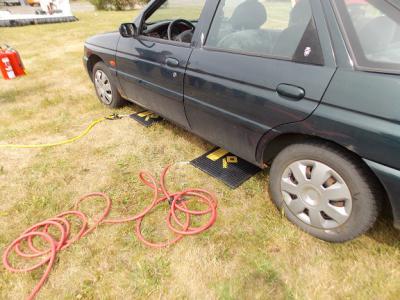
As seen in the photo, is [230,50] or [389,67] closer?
[389,67]

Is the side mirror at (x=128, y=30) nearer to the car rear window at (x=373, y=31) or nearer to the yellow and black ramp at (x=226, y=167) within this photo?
the yellow and black ramp at (x=226, y=167)

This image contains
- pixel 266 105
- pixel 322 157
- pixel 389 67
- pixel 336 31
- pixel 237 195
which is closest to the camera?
pixel 389 67

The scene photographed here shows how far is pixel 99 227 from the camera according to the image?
226 centimetres

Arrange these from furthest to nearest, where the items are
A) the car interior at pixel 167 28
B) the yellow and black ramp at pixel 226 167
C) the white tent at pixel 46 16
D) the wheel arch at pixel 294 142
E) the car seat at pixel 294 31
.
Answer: the white tent at pixel 46 16, the car interior at pixel 167 28, the yellow and black ramp at pixel 226 167, the car seat at pixel 294 31, the wheel arch at pixel 294 142

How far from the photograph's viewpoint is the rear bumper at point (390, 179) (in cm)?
146

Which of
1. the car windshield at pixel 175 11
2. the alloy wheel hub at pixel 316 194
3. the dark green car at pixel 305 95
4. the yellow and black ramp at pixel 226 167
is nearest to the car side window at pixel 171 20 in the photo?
the car windshield at pixel 175 11

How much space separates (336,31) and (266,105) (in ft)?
1.88

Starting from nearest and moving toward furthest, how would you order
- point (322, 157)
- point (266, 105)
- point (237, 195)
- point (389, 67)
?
point (389, 67) → point (322, 157) → point (266, 105) → point (237, 195)

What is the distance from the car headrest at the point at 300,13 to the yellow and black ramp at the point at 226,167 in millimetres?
1354

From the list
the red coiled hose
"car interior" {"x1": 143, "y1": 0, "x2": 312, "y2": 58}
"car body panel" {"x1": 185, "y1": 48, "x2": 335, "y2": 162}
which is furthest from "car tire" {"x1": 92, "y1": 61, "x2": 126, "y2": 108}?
"car interior" {"x1": 143, "y1": 0, "x2": 312, "y2": 58}

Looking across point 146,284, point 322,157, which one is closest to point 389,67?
point 322,157

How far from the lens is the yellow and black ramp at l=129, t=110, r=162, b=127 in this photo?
3.76 m

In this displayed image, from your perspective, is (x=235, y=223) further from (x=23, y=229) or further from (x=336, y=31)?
(x=23, y=229)

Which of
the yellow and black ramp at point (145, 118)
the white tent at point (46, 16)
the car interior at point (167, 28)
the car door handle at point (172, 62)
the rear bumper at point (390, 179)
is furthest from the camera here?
the white tent at point (46, 16)
